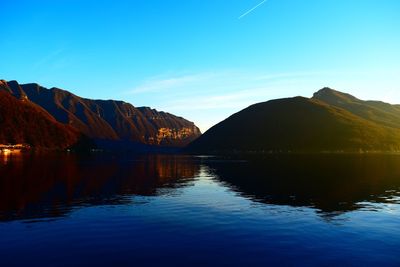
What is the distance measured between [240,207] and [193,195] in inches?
576

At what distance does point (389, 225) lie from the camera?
41406 mm

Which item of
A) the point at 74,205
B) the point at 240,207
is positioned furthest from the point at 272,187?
the point at 74,205

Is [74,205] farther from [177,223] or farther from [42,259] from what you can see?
[42,259]

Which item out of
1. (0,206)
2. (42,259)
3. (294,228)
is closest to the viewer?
(42,259)

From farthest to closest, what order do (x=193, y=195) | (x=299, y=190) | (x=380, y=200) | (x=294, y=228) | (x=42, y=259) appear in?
(x=299, y=190)
(x=193, y=195)
(x=380, y=200)
(x=294, y=228)
(x=42, y=259)

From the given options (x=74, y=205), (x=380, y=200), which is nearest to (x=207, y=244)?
(x=74, y=205)

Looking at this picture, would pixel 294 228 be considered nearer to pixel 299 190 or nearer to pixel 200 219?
pixel 200 219

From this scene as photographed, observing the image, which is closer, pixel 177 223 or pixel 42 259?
pixel 42 259

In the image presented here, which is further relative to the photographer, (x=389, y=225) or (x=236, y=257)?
(x=389, y=225)

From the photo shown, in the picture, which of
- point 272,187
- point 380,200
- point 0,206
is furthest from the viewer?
point 272,187

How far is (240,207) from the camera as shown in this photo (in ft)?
172

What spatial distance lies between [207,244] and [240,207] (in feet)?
67.9

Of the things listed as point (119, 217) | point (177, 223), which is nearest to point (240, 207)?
point (177, 223)

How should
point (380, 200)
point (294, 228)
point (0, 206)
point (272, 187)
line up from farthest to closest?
point (272, 187), point (380, 200), point (0, 206), point (294, 228)
